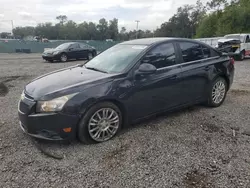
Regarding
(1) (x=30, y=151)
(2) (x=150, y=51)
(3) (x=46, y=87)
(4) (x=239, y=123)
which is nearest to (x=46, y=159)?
(1) (x=30, y=151)

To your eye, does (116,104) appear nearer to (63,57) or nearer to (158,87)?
(158,87)

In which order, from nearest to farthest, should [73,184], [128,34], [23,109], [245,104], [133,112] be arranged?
[73,184] → [23,109] → [133,112] → [245,104] → [128,34]

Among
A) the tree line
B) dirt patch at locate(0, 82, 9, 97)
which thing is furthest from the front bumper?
the tree line

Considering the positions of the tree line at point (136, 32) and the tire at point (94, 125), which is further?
the tree line at point (136, 32)

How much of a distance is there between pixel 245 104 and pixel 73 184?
14.1 feet

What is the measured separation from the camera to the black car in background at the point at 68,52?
47.2 feet

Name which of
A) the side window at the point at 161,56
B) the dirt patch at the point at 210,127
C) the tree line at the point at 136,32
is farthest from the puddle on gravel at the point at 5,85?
the tree line at the point at 136,32

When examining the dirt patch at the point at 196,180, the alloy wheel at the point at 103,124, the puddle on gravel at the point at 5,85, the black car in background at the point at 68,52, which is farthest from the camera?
the black car in background at the point at 68,52

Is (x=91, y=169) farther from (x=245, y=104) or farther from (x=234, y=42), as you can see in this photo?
(x=234, y=42)

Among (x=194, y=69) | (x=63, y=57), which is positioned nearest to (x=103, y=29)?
(x=63, y=57)

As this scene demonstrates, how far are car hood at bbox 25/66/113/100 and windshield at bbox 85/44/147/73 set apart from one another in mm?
236

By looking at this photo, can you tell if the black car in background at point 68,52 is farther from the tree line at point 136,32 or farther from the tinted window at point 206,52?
the tree line at point 136,32

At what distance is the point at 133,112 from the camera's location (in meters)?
3.53

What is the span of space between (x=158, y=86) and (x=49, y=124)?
5.98ft
